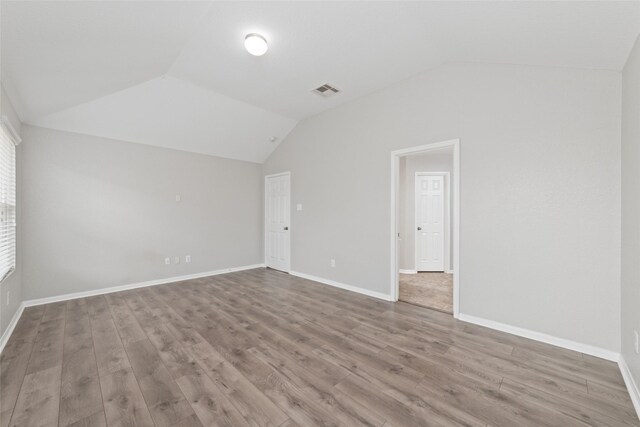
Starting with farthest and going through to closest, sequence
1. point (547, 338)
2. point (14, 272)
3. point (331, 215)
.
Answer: point (331, 215) → point (14, 272) → point (547, 338)

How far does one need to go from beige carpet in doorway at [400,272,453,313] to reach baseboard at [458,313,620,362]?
1.24 feet

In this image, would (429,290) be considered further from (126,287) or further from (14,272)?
(14,272)

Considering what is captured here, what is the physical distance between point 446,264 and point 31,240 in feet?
22.6

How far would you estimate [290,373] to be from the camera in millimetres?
1916

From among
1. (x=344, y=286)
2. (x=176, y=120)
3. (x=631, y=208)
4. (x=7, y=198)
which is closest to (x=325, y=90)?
(x=176, y=120)

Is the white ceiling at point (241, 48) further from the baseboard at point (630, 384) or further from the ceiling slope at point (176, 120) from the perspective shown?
the baseboard at point (630, 384)

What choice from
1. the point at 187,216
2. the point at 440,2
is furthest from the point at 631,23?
the point at 187,216

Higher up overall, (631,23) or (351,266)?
(631,23)

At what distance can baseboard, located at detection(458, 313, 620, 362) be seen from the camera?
2.13 metres

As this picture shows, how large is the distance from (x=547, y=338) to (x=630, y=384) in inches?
24.9

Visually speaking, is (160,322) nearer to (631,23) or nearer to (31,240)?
(31,240)

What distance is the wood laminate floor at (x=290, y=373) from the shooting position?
1525 millimetres

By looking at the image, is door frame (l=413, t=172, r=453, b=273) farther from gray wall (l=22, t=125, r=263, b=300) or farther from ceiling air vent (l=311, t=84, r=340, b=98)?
gray wall (l=22, t=125, r=263, b=300)

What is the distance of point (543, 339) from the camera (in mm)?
2400
